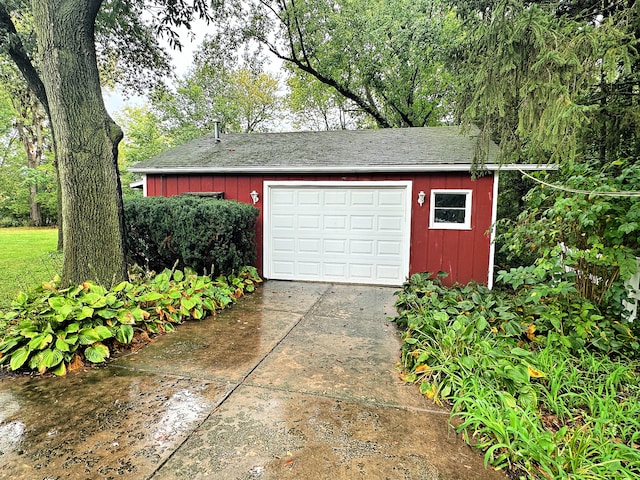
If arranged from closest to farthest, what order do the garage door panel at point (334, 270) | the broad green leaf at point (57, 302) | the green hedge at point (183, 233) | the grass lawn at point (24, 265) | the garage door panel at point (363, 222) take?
the broad green leaf at point (57, 302)
the green hedge at point (183, 233)
the grass lawn at point (24, 265)
the garage door panel at point (363, 222)
the garage door panel at point (334, 270)

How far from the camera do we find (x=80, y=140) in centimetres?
419

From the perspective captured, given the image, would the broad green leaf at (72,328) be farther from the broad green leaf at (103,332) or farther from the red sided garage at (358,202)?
the red sided garage at (358,202)

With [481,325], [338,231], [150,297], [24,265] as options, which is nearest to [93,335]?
[150,297]

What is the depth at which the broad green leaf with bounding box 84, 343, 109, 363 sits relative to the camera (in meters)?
3.14

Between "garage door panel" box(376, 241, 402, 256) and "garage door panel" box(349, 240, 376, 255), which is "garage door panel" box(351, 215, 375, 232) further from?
"garage door panel" box(376, 241, 402, 256)

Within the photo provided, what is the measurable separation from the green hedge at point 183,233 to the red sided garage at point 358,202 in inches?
53.7

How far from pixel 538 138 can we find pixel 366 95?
1358cm

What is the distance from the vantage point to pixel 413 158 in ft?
20.9

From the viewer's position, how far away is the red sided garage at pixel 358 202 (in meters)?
6.24

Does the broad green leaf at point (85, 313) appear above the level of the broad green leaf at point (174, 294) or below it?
above

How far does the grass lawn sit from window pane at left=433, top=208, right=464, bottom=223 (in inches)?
255

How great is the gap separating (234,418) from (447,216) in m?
5.21

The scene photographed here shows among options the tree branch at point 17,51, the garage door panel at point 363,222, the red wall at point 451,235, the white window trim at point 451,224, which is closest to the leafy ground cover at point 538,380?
the red wall at point 451,235

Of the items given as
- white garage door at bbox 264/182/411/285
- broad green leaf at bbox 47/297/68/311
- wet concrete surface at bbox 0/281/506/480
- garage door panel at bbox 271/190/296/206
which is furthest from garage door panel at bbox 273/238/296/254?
broad green leaf at bbox 47/297/68/311
